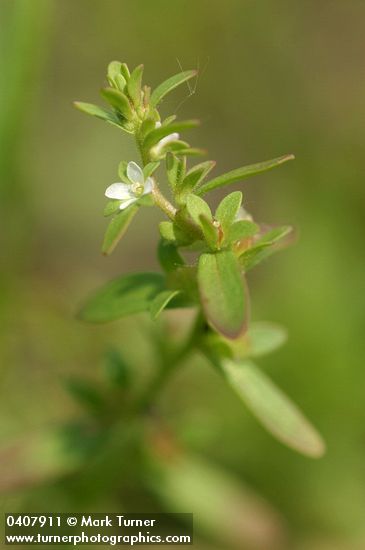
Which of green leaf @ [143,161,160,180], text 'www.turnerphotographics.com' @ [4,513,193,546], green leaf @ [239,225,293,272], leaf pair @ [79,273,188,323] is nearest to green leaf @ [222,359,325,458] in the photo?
leaf pair @ [79,273,188,323]

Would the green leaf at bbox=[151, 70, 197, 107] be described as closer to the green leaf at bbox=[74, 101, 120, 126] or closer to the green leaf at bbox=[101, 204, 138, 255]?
the green leaf at bbox=[74, 101, 120, 126]

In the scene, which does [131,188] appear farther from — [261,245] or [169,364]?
[169,364]

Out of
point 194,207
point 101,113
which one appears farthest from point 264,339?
point 101,113

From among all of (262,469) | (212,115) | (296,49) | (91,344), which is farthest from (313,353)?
(296,49)

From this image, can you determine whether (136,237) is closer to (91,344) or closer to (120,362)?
(91,344)

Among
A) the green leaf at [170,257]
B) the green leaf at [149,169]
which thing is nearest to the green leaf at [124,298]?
the green leaf at [170,257]
